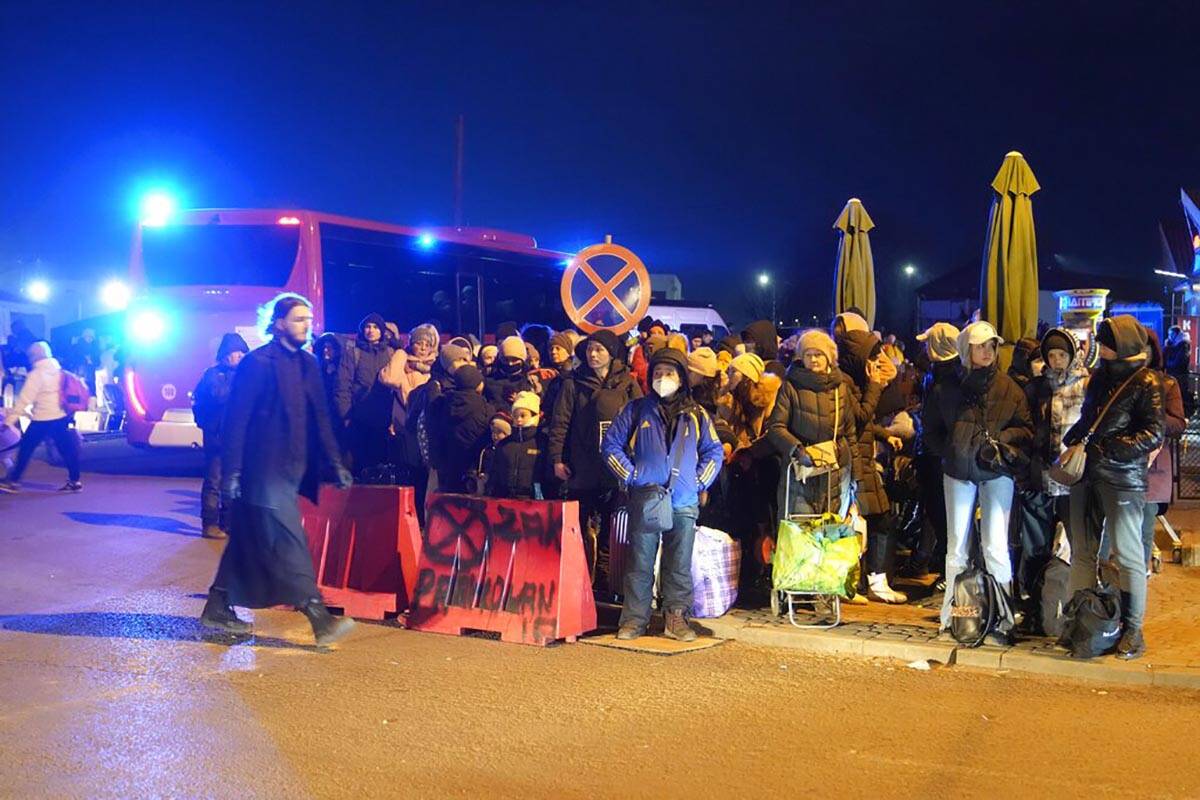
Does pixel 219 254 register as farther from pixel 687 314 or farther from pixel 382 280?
pixel 687 314

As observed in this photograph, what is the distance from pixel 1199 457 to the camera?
14773mm

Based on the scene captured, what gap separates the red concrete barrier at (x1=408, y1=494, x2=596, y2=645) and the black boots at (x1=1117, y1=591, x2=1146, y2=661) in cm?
324

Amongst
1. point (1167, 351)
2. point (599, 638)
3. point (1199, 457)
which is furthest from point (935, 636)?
point (1167, 351)

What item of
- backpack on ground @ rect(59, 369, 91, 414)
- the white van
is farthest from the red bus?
the white van

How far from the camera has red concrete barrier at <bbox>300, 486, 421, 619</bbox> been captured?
9000 mm

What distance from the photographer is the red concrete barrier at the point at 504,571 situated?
8234mm

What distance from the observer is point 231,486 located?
7.81 m

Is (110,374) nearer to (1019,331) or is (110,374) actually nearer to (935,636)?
(1019,331)

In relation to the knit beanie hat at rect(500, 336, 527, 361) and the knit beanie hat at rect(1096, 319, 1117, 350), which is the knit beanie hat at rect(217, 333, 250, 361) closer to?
the knit beanie hat at rect(500, 336, 527, 361)

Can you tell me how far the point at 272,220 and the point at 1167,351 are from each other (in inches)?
502

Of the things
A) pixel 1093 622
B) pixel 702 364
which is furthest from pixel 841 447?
pixel 1093 622

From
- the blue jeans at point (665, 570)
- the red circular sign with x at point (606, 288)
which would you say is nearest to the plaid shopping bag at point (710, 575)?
the blue jeans at point (665, 570)

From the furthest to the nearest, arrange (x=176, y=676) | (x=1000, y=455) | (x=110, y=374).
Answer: (x=110, y=374) < (x=1000, y=455) < (x=176, y=676)

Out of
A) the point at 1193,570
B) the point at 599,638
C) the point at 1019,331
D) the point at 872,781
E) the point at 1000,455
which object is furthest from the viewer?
the point at 1019,331
